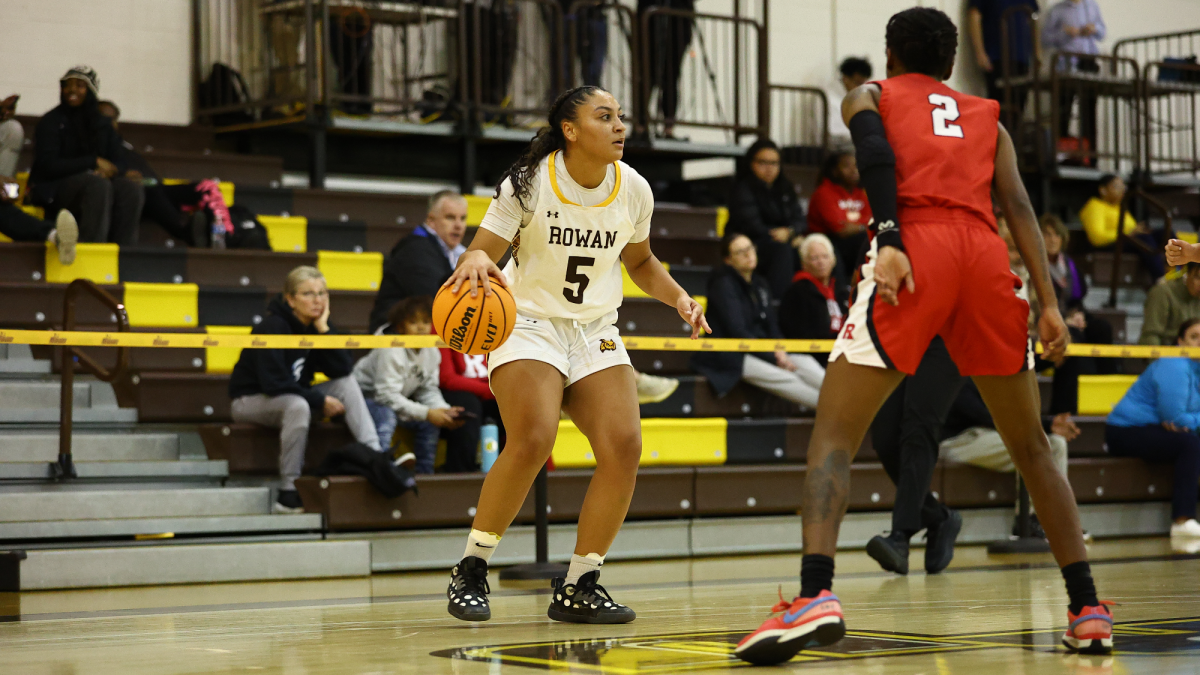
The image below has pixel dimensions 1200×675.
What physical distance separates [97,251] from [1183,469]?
21.8 feet

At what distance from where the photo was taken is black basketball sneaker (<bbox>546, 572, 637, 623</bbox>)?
14.6 feet

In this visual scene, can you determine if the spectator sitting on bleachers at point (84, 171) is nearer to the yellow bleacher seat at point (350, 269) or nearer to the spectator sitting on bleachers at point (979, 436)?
the yellow bleacher seat at point (350, 269)

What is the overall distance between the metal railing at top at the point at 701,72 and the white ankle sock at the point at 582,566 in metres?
6.68

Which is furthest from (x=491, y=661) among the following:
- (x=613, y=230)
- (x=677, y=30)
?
(x=677, y=30)

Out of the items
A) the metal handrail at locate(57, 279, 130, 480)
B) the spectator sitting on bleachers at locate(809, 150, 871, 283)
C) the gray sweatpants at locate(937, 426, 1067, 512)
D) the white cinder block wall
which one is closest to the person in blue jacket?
the gray sweatpants at locate(937, 426, 1067, 512)

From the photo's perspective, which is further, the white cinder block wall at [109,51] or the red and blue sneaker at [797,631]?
the white cinder block wall at [109,51]

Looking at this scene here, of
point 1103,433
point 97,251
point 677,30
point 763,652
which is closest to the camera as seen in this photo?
point 763,652

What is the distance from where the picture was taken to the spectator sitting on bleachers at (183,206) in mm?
8609

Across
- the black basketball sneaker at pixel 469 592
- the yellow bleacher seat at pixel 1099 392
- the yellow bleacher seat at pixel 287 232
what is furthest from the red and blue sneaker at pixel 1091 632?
the yellow bleacher seat at pixel 1099 392

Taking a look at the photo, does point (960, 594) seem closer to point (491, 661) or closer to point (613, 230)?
point (613, 230)

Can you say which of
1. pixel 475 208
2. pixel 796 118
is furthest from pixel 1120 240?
pixel 475 208

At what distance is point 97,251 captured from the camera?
8109mm

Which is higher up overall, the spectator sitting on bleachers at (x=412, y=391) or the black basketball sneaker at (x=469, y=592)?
the spectator sitting on bleachers at (x=412, y=391)

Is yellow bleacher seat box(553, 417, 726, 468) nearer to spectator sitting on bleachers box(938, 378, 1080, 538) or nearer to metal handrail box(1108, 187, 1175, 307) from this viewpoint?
spectator sitting on bleachers box(938, 378, 1080, 538)
